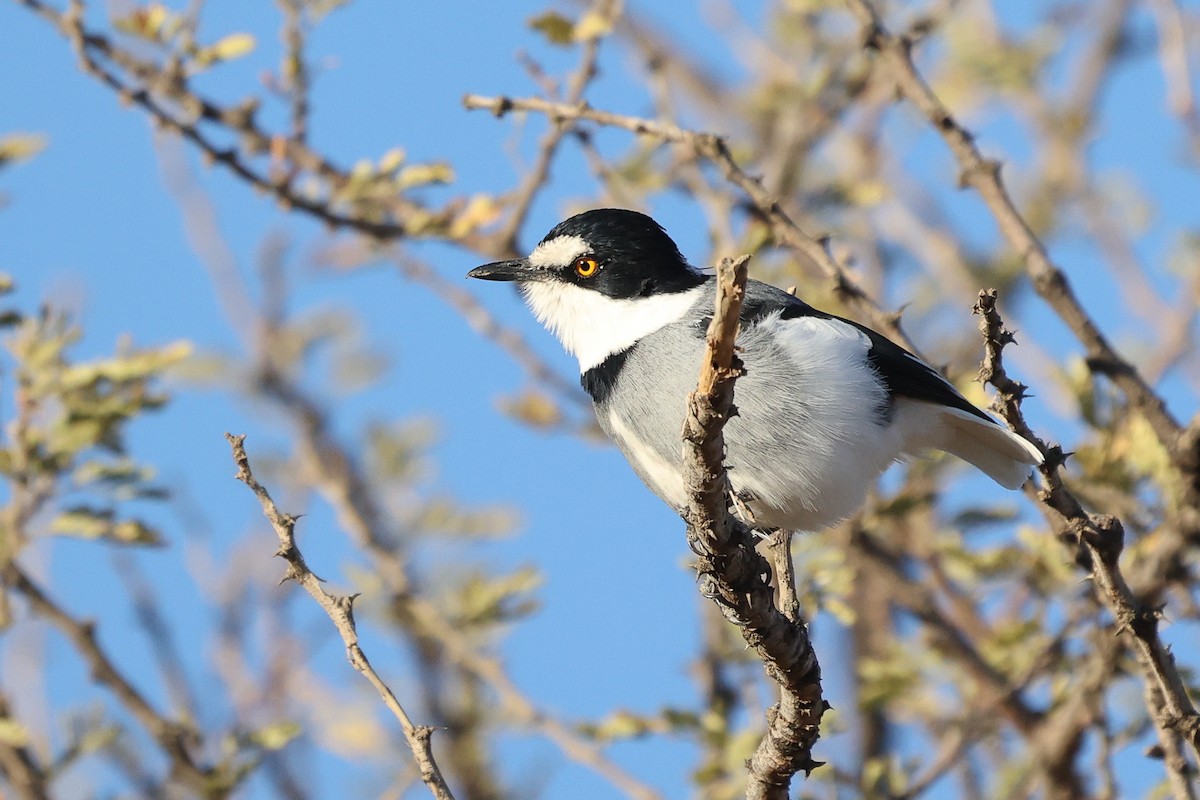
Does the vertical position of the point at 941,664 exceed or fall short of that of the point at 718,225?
it falls short

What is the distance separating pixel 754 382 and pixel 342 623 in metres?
1.53

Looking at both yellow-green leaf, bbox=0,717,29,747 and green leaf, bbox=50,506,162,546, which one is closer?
yellow-green leaf, bbox=0,717,29,747

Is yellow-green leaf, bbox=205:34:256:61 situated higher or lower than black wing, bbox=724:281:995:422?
higher

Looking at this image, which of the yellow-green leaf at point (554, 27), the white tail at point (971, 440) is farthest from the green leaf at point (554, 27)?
the white tail at point (971, 440)

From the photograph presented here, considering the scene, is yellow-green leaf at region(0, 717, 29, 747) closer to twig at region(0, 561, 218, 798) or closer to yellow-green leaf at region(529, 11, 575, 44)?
twig at region(0, 561, 218, 798)

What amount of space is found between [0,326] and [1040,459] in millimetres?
3045

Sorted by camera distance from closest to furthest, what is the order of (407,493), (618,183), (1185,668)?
(1185,668)
(618,183)
(407,493)

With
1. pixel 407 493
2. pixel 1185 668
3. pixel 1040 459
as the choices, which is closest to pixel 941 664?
pixel 1185 668

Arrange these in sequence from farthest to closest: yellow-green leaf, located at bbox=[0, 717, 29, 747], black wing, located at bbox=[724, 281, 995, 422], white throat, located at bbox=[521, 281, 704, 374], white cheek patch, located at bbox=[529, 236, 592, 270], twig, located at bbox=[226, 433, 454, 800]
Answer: white cheek patch, located at bbox=[529, 236, 592, 270], white throat, located at bbox=[521, 281, 704, 374], black wing, located at bbox=[724, 281, 995, 422], yellow-green leaf, located at bbox=[0, 717, 29, 747], twig, located at bbox=[226, 433, 454, 800]

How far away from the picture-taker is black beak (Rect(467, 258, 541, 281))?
14.9 ft

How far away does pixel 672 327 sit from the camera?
406cm

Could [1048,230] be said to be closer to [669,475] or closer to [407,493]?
[407,493]

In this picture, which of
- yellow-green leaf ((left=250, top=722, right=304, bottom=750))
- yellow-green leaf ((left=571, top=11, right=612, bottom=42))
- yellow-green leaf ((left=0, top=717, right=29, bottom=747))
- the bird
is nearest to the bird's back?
the bird

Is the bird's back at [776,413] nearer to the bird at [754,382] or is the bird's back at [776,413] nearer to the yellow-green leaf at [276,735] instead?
the bird at [754,382]
